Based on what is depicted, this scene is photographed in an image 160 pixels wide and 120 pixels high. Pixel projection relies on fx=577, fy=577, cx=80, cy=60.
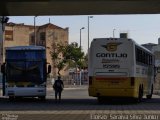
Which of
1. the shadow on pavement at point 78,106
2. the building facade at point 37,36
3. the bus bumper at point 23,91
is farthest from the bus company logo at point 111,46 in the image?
the building facade at point 37,36

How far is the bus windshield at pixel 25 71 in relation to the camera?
35.8 m

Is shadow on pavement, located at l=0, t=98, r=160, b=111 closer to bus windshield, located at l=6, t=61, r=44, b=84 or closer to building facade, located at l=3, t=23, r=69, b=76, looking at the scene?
bus windshield, located at l=6, t=61, r=44, b=84

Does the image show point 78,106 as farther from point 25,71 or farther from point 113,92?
point 25,71

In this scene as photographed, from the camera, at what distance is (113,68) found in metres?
32.2

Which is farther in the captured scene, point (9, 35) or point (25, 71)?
point (9, 35)

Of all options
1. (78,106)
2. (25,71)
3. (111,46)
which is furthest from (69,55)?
(78,106)

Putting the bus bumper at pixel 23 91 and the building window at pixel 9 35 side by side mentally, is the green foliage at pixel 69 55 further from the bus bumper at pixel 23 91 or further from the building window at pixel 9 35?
the bus bumper at pixel 23 91

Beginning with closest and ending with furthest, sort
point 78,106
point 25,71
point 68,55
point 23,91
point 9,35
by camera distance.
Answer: point 78,106 → point 23,91 → point 25,71 → point 68,55 → point 9,35

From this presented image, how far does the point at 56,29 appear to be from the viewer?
120 metres

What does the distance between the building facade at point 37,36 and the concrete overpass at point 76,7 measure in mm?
70278

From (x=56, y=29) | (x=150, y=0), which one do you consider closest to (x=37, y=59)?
(x=150, y=0)

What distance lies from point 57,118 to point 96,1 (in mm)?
13489

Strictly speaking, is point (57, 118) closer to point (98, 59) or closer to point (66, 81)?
point (98, 59)

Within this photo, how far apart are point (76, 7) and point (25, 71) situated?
5088 millimetres
